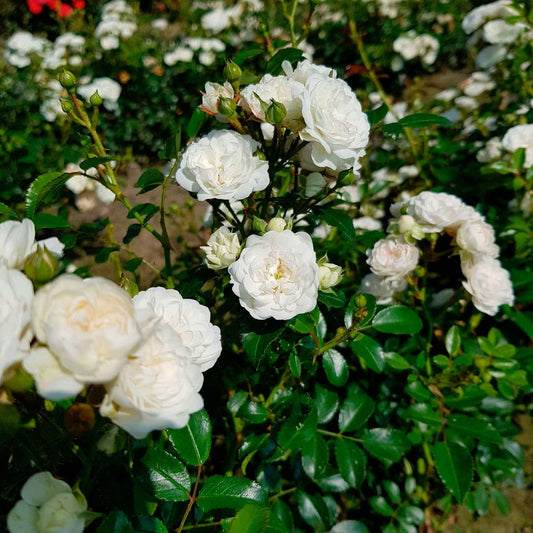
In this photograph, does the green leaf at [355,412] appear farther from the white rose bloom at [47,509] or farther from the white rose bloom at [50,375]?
the white rose bloom at [50,375]

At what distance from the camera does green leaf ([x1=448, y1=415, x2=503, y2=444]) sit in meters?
1.06

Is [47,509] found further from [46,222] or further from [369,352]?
[369,352]

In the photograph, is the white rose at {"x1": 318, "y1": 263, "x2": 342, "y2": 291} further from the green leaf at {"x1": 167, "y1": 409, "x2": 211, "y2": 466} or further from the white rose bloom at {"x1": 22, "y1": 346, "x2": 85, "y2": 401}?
the white rose bloom at {"x1": 22, "y1": 346, "x2": 85, "y2": 401}

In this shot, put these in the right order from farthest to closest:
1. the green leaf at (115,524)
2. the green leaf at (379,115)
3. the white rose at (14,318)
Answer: the green leaf at (379,115)
the green leaf at (115,524)
the white rose at (14,318)

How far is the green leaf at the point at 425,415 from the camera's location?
3.62ft

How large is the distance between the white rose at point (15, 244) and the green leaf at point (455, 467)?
1001 mm

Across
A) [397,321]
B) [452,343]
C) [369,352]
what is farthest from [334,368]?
[452,343]

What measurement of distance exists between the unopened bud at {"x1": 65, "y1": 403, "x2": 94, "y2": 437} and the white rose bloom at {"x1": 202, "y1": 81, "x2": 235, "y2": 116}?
56 cm

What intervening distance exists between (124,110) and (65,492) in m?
3.39

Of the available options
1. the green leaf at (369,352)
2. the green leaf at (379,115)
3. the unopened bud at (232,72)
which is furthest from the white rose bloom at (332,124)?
the green leaf at (369,352)

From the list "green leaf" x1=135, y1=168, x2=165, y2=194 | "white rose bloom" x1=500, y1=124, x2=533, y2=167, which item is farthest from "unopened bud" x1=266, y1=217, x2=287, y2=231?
"white rose bloom" x1=500, y1=124, x2=533, y2=167

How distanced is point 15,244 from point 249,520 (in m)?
0.46

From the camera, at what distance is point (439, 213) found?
1.01m

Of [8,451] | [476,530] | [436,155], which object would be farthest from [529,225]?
[8,451]
